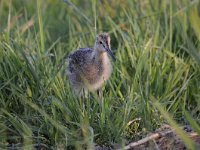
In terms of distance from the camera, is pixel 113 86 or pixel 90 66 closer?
pixel 113 86

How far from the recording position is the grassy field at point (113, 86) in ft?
14.7

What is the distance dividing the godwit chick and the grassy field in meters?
0.09

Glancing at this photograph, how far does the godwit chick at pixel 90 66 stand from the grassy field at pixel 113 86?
86 millimetres

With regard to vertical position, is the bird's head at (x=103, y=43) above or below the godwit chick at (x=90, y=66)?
above

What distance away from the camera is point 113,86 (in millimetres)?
5461

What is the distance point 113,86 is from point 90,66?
355 millimetres

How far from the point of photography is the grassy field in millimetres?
4473

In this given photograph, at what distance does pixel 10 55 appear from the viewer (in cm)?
539

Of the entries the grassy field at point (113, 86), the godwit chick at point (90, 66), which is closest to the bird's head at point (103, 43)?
the godwit chick at point (90, 66)

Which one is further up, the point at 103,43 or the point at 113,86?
the point at 103,43

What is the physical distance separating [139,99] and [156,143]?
65 cm

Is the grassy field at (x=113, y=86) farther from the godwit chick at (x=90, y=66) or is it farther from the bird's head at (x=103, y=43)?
the bird's head at (x=103, y=43)

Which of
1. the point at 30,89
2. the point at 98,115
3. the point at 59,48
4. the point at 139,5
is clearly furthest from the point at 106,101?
the point at 139,5

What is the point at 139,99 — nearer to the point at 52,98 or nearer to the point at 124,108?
the point at 124,108
